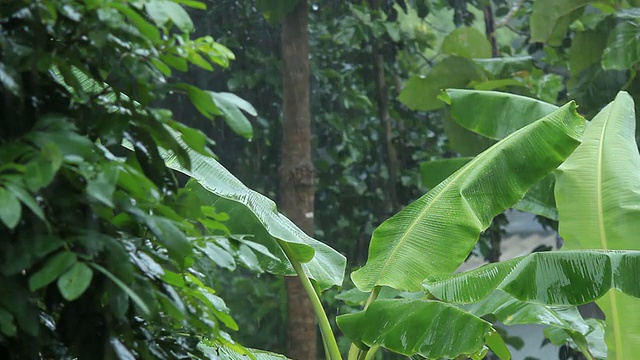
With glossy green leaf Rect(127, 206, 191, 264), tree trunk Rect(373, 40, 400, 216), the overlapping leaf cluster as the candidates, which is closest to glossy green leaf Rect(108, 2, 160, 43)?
the overlapping leaf cluster

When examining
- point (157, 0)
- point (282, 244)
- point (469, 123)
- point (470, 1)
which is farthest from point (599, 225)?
point (470, 1)

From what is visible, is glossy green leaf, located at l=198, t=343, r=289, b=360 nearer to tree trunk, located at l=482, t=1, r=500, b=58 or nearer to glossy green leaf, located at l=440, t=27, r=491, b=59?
glossy green leaf, located at l=440, t=27, r=491, b=59

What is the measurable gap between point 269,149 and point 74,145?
380cm

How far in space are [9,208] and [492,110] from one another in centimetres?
226

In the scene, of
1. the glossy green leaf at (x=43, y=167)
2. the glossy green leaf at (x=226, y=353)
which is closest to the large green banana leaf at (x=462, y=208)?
the glossy green leaf at (x=226, y=353)

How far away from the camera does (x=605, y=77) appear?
160 inches

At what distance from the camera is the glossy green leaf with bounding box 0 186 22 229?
78 cm

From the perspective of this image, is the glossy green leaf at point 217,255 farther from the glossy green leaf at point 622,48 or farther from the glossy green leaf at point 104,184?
the glossy green leaf at point 622,48

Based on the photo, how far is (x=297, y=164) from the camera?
3.70 meters

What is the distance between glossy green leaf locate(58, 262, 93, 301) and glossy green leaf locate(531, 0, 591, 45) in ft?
A: 11.5

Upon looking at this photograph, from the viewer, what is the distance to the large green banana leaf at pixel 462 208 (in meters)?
2.17

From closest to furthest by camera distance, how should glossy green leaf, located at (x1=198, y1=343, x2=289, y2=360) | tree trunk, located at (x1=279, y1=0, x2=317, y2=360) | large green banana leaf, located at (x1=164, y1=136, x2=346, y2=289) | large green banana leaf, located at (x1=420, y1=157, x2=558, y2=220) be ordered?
glossy green leaf, located at (x1=198, y1=343, x2=289, y2=360)
large green banana leaf, located at (x1=164, y1=136, x2=346, y2=289)
large green banana leaf, located at (x1=420, y1=157, x2=558, y2=220)
tree trunk, located at (x1=279, y1=0, x2=317, y2=360)

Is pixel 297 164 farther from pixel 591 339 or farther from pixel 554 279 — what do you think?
pixel 554 279

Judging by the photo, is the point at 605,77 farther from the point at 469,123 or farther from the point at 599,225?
the point at 599,225
